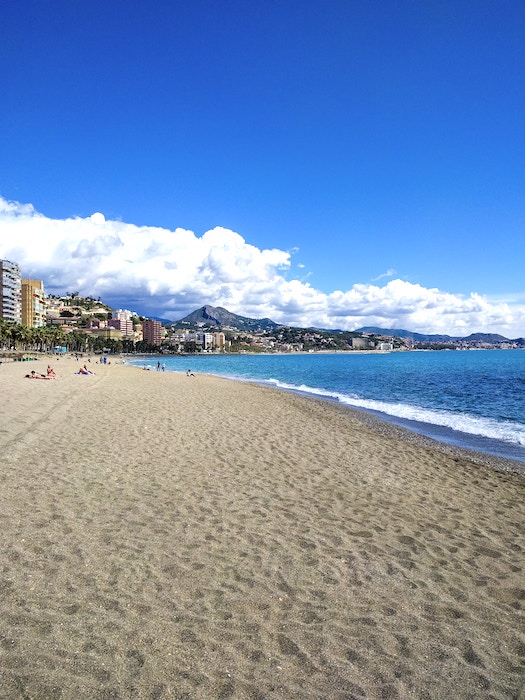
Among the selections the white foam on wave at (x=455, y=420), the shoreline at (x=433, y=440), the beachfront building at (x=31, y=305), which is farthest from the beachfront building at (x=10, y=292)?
the shoreline at (x=433, y=440)

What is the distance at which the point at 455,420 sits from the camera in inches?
827

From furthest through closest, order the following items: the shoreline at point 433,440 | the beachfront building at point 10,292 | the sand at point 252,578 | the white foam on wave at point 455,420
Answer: the beachfront building at point 10,292
the white foam on wave at point 455,420
the shoreline at point 433,440
the sand at point 252,578

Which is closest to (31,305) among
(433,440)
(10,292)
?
(10,292)

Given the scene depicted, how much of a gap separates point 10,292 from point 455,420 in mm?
157189

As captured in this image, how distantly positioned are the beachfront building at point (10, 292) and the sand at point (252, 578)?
154450mm

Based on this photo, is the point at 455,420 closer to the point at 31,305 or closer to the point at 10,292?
the point at 10,292

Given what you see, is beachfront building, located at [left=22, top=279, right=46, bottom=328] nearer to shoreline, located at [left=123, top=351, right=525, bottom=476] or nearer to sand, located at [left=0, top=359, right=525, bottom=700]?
shoreline, located at [left=123, top=351, right=525, bottom=476]

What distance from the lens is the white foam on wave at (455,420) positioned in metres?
17.3

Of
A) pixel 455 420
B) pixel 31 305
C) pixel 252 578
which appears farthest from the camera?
pixel 31 305

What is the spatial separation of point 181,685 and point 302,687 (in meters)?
0.94

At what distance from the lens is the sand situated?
11.7 ft

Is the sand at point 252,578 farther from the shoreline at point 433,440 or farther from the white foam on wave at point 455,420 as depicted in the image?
the white foam on wave at point 455,420

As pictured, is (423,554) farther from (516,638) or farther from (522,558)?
(516,638)

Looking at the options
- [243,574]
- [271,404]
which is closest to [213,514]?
[243,574]
